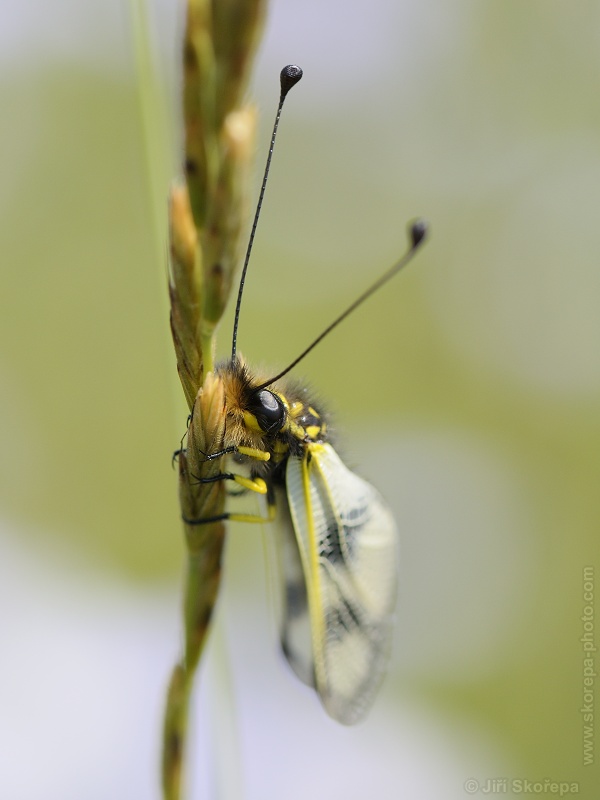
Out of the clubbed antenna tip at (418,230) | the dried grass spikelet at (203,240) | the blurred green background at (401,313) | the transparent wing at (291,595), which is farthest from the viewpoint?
the blurred green background at (401,313)

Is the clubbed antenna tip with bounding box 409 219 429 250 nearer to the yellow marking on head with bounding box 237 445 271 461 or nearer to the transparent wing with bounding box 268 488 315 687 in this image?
the yellow marking on head with bounding box 237 445 271 461

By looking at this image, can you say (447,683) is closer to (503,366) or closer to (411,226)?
(503,366)

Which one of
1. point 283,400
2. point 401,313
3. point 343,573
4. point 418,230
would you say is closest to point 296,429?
point 283,400

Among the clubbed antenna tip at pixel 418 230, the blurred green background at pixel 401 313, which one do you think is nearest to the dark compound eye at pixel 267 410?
the clubbed antenna tip at pixel 418 230

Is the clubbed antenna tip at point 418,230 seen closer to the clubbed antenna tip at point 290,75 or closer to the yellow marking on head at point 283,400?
the clubbed antenna tip at point 290,75

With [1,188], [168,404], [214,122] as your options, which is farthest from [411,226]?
[1,188]

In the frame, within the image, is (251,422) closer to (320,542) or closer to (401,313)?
(320,542)
